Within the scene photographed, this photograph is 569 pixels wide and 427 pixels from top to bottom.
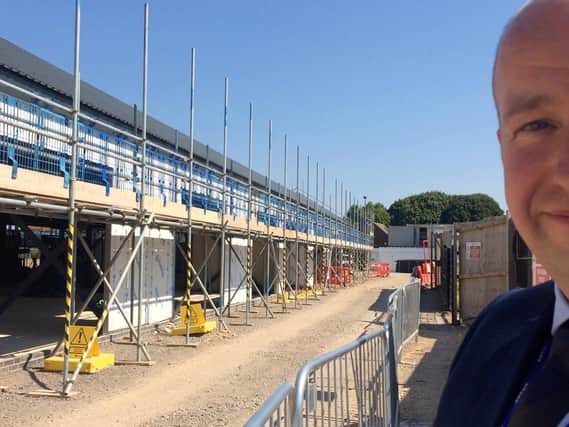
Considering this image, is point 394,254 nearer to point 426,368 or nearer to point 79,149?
point 426,368

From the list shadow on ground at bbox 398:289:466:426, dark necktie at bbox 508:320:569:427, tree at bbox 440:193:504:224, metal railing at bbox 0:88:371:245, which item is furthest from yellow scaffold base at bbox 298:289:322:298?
tree at bbox 440:193:504:224

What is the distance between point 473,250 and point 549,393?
12660 mm

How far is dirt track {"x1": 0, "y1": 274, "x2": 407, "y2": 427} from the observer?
22.9 feet

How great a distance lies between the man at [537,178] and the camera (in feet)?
3.41

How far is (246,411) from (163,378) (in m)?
2.22

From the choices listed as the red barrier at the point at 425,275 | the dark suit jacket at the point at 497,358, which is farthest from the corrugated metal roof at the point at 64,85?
the dark suit jacket at the point at 497,358

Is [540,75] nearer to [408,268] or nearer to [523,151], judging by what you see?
[523,151]

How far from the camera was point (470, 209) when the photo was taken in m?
83.5

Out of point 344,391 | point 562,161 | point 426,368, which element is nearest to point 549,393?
point 562,161

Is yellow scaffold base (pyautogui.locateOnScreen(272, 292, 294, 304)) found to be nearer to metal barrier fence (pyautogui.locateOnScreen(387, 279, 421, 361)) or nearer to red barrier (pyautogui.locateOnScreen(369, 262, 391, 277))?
metal barrier fence (pyautogui.locateOnScreen(387, 279, 421, 361))

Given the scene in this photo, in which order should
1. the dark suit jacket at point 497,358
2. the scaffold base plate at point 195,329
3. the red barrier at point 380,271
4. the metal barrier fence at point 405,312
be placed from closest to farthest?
1. the dark suit jacket at point 497,358
2. the metal barrier fence at point 405,312
3. the scaffold base plate at point 195,329
4. the red barrier at point 380,271

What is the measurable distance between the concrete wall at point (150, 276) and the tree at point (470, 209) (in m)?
71.8

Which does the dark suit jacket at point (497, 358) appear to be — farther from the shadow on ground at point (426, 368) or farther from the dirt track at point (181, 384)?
the dirt track at point (181, 384)

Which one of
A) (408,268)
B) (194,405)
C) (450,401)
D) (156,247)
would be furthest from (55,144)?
(408,268)
